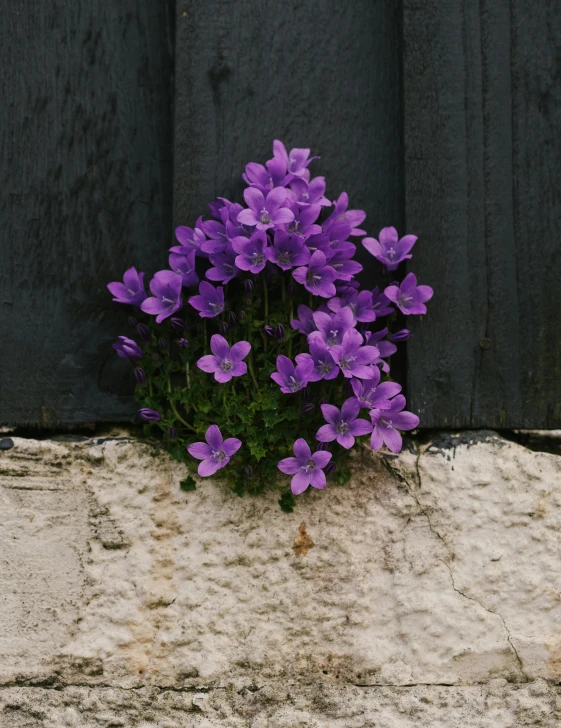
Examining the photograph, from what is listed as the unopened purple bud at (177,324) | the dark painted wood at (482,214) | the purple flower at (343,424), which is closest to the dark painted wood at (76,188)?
the unopened purple bud at (177,324)

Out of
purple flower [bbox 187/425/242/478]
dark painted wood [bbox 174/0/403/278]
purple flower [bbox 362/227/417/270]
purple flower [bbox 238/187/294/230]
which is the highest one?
dark painted wood [bbox 174/0/403/278]

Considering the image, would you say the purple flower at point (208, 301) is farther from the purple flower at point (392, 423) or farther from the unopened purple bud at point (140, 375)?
the purple flower at point (392, 423)

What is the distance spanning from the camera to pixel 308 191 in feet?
6.58

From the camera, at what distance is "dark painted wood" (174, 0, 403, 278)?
208 cm

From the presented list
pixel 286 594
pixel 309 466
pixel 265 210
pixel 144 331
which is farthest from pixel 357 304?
pixel 286 594

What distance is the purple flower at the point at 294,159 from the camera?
2000 mm

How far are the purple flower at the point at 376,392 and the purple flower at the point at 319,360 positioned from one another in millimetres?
77

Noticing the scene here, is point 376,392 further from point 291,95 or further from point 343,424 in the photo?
point 291,95

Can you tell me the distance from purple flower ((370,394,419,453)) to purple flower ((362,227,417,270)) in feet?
1.15

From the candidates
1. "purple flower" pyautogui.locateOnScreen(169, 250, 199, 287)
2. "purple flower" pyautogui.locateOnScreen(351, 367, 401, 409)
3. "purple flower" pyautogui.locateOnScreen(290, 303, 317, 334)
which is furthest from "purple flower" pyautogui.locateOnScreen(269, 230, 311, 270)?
"purple flower" pyautogui.locateOnScreen(351, 367, 401, 409)

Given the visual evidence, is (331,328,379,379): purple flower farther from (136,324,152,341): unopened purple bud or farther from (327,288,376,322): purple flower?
(136,324,152,341): unopened purple bud

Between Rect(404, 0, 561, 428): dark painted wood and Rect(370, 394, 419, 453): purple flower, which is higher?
Rect(404, 0, 561, 428): dark painted wood

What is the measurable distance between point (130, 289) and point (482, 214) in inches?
36.4

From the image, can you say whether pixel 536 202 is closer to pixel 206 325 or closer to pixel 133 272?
pixel 206 325
